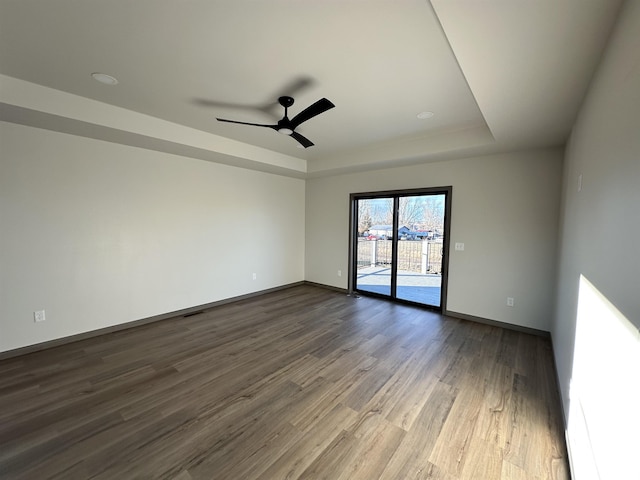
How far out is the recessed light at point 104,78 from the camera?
233cm

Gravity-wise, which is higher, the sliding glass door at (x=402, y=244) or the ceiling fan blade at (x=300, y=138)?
the ceiling fan blade at (x=300, y=138)

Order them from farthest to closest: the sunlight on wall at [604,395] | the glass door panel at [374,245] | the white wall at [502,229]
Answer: the glass door panel at [374,245] → the white wall at [502,229] → the sunlight on wall at [604,395]

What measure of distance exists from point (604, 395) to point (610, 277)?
530mm

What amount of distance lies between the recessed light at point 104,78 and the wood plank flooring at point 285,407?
2.86 meters

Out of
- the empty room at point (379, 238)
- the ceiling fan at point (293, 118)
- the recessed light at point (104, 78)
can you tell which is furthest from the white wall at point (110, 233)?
the ceiling fan at point (293, 118)

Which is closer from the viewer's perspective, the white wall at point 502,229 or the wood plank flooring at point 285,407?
the wood plank flooring at point 285,407

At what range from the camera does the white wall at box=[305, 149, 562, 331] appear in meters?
3.44

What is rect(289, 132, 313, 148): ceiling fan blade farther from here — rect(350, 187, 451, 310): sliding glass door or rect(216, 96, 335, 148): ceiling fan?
rect(350, 187, 451, 310): sliding glass door

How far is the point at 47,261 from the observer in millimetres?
3070

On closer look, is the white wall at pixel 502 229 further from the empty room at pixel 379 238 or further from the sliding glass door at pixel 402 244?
the sliding glass door at pixel 402 244

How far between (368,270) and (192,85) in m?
4.37

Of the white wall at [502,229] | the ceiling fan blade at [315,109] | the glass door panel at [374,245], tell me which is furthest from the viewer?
the glass door panel at [374,245]

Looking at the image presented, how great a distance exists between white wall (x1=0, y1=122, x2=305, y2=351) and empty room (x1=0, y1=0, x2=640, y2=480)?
0.08 feet

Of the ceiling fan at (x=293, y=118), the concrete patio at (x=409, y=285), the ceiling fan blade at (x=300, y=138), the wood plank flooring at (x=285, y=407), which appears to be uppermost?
the ceiling fan at (x=293, y=118)
